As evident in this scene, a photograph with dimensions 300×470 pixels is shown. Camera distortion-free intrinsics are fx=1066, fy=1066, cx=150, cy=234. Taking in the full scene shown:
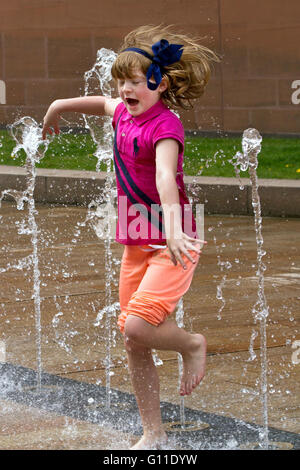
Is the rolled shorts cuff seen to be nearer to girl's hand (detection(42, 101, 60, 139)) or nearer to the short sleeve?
the short sleeve

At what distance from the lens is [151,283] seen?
146 inches

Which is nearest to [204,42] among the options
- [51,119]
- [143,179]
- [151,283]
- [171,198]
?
[51,119]

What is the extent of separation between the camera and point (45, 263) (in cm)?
805

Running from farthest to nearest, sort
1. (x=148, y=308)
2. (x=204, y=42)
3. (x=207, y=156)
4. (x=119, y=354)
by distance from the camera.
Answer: (x=204, y=42), (x=207, y=156), (x=119, y=354), (x=148, y=308)

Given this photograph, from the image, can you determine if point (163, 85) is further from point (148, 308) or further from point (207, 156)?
point (207, 156)

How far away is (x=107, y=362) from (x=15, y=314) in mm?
1415

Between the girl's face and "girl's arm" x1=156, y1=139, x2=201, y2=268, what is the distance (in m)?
0.20

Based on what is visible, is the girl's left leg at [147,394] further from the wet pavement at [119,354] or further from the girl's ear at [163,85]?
the girl's ear at [163,85]

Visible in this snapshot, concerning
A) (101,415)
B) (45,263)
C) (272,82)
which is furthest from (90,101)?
(272,82)

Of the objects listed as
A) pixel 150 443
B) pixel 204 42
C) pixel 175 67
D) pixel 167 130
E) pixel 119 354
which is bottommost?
pixel 150 443

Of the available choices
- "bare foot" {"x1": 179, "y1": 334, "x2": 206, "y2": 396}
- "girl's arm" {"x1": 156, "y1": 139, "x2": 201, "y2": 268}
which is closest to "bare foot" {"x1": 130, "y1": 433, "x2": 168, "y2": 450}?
"bare foot" {"x1": 179, "y1": 334, "x2": 206, "y2": 396}

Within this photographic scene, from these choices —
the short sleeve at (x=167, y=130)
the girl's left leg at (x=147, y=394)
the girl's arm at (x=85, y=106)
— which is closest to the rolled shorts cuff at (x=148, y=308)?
the girl's left leg at (x=147, y=394)

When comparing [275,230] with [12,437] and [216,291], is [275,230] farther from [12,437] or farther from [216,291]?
[12,437]

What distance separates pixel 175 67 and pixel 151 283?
A: 79 centimetres
